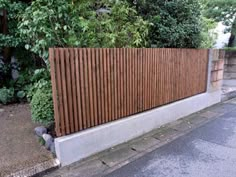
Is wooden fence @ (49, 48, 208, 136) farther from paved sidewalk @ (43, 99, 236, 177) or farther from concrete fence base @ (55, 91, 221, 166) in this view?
paved sidewalk @ (43, 99, 236, 177)

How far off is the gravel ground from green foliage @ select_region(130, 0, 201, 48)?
3288mm

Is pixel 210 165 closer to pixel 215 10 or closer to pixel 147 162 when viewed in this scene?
pixel 147 162

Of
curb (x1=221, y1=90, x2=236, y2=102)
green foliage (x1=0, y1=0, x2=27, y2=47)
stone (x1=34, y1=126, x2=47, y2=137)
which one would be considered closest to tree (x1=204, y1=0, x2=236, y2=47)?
curb (x1=221, y1=90, x2=236, y2=102)

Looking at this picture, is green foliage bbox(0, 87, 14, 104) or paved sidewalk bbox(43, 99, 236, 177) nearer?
paved sidewalk bbox(43, 99, 236, 177)

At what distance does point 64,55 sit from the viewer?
274 centimetres

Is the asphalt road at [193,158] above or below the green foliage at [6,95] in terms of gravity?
below

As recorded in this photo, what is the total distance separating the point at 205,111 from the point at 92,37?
130 inches

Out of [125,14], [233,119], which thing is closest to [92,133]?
[125,14]

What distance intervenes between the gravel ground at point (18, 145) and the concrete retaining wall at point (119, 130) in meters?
0.31

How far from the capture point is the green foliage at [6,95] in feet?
17.0

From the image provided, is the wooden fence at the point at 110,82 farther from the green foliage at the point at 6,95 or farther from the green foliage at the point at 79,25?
the green foliage at the point at 6,95

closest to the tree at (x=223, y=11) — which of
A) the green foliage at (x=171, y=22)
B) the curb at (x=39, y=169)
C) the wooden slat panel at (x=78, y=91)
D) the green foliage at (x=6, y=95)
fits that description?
the green foliage at (x=171, y=22)

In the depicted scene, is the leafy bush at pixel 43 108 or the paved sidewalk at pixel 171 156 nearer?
the paved sidewalk at pixel 171 156

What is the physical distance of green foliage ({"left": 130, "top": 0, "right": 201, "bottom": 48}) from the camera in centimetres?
496
